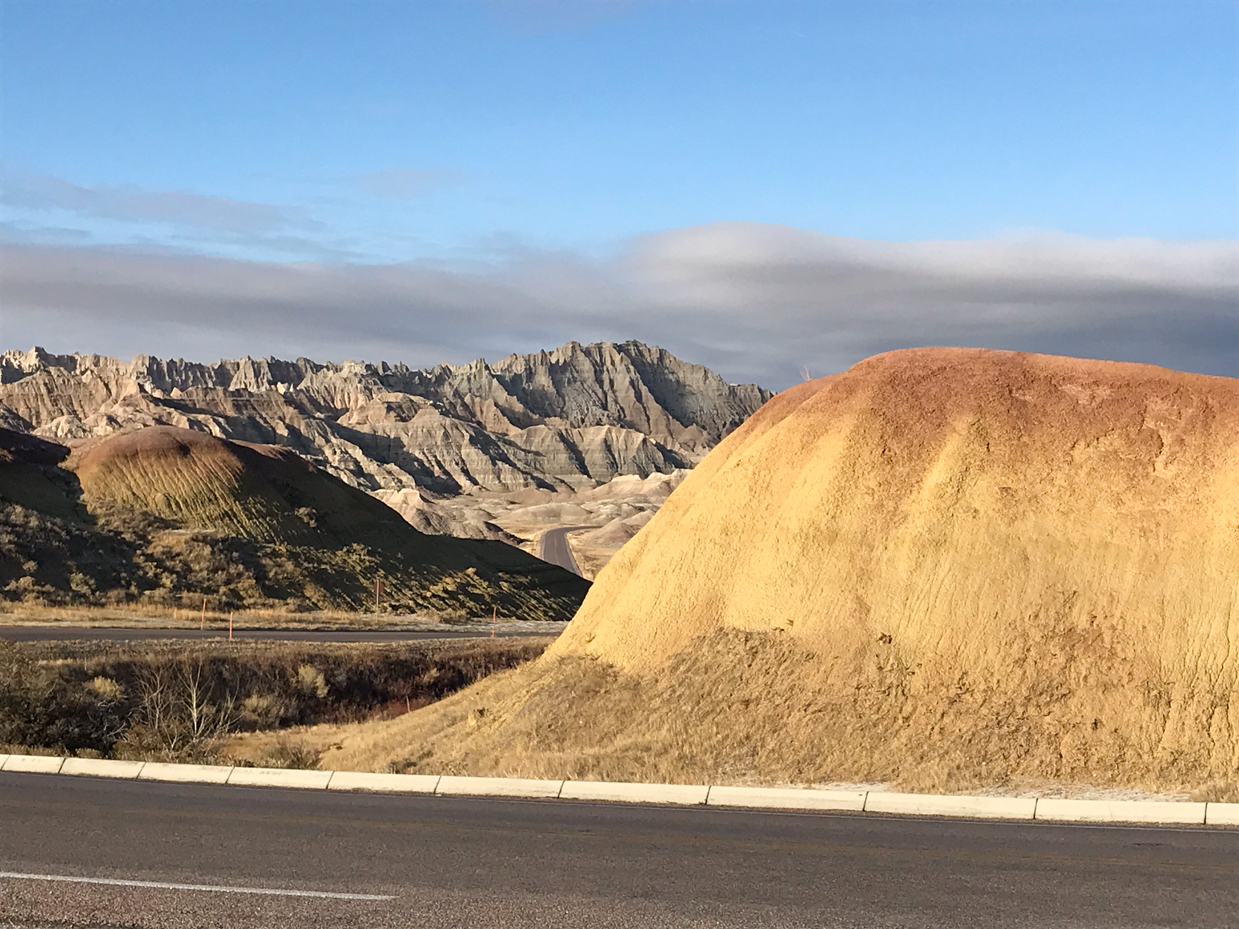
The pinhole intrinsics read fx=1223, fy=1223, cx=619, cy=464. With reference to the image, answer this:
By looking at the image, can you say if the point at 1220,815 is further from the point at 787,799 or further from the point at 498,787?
the point at 498,787

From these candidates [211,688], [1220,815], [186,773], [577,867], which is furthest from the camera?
[211,688]

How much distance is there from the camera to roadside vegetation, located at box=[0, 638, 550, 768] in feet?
80.0

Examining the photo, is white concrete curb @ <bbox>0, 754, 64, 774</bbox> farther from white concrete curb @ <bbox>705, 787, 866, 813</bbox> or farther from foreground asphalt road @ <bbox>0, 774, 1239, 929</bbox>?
white concrete curb @ <bbox>705, 787, 866, 813</bbox>

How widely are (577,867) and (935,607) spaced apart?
408 inches

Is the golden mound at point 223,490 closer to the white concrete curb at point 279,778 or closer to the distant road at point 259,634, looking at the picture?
the distant road at point 259,634

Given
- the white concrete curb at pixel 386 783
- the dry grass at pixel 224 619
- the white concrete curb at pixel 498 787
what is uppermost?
the white concrete curb at pixel 498 787

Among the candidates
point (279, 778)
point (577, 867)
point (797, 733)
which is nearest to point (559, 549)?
point (797, 733)

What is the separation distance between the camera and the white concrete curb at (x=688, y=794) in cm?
1145

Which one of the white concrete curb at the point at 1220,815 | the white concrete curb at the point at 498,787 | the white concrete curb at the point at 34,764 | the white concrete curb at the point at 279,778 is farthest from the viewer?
the white concrete curb at the point at 34,764

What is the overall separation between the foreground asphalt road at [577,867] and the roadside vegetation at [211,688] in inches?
361

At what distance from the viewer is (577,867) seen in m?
9.34

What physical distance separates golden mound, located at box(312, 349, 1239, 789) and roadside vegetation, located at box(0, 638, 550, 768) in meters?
5.06

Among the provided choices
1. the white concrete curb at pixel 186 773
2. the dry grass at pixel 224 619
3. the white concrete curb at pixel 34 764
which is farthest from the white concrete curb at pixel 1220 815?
the dry grass at pixel 224 619

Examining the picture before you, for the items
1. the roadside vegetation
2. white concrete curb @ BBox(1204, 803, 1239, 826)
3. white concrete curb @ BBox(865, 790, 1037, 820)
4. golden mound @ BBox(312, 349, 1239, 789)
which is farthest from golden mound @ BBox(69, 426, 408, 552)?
white concrete curb @ BBox(1204, 803, 1239, 826)
